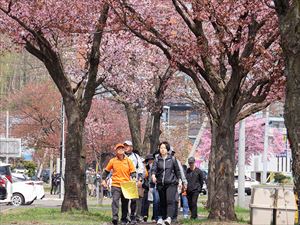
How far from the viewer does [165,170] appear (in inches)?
659

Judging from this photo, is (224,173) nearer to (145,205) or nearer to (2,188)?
(145,205)

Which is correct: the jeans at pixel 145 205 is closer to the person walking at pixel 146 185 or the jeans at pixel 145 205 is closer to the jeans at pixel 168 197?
the person walking at pixel 146 185

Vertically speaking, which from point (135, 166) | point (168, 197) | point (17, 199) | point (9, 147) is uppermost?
point (9, 147)

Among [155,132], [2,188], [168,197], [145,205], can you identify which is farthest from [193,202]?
[2,188]

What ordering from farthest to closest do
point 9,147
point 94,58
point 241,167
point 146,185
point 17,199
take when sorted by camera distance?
point 17,199
point 241,167
point 9,147
point 94,58
point 146,185

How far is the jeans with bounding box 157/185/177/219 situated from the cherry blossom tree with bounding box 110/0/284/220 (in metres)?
2.35

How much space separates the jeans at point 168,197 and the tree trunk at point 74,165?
4279 mm

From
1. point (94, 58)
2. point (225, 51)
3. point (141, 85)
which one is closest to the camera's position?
point (225, 51)

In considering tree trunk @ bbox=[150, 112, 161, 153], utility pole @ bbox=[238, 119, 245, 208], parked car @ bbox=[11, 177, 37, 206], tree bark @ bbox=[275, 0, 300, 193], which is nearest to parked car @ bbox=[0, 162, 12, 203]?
parked car @ bbox=[11, 177, 37, 206]

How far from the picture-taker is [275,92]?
20250 mm

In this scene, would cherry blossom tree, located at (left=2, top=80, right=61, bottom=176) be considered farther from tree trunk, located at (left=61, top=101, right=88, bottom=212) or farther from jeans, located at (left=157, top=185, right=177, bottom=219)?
jeans, located at (left=157, top=185, right=177, bottom=219)

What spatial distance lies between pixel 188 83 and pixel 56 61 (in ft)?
47.0

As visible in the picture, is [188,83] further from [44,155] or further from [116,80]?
[44,155]

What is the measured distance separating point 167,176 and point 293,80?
8.22 meters
